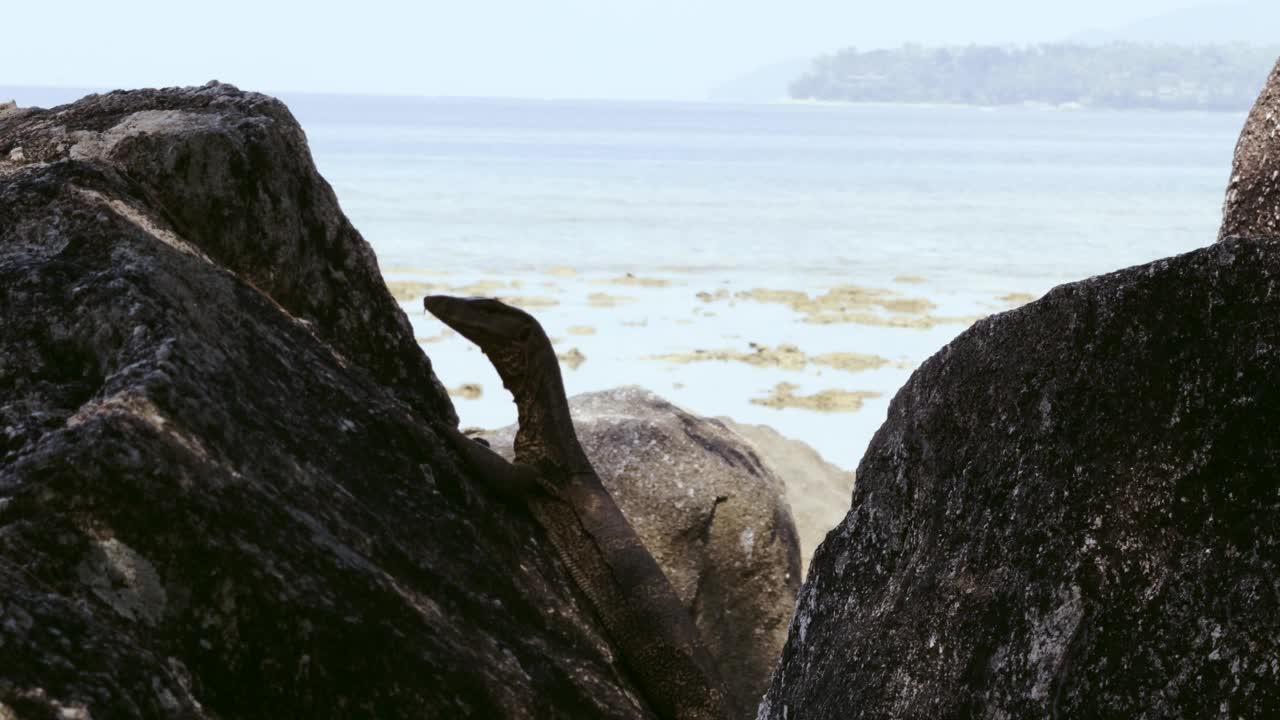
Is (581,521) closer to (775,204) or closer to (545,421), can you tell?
(545,421)

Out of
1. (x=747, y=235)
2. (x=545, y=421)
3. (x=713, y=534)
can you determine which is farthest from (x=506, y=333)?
(x=747, y=235)

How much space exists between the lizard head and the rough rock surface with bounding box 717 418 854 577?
326cm

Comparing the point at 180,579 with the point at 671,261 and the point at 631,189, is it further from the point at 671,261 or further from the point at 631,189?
the point at 631,189

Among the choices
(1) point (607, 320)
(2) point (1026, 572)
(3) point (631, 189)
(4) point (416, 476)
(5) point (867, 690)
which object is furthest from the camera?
(3) point (631, 189)

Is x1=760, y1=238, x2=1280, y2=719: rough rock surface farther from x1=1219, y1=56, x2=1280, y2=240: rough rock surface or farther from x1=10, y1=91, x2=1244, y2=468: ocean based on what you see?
x1=10, y1=91, x2=1244, y2=468: ocean

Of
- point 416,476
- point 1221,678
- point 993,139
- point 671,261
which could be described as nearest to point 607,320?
point 671,261

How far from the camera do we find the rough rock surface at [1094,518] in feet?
6.70

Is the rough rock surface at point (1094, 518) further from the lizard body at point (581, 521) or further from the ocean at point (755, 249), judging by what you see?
the ocean at point (755, 249)

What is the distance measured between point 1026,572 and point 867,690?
0.39 m

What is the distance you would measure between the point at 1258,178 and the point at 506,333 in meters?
1.96

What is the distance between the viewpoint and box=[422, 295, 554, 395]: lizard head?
4.01 m

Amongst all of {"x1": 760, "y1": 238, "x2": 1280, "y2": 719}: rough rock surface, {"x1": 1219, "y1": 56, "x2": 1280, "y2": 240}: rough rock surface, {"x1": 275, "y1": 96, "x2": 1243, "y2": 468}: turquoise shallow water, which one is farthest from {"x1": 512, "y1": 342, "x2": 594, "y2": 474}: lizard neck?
{"x1": 275, "y1": 96, "x2": 1243, "y2": 468}: turquoise shallow water

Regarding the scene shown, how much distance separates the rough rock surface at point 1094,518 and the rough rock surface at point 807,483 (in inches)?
177

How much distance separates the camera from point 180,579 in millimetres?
2338
